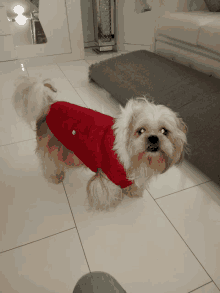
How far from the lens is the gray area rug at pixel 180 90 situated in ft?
4.79

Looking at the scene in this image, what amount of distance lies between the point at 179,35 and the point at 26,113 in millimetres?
2018

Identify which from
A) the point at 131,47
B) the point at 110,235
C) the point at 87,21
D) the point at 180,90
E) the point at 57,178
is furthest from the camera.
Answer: the point at 87,21

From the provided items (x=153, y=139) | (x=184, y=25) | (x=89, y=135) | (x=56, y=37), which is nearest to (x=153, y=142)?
(x=153, y=139)

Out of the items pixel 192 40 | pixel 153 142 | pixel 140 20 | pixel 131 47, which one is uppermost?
pixel 140 20

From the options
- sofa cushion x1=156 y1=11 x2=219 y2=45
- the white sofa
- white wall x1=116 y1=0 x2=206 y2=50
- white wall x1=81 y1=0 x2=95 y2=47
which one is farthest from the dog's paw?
white wall x1=81 y1=0 x2=95 y2=47

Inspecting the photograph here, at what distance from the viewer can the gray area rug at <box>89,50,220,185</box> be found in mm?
1461

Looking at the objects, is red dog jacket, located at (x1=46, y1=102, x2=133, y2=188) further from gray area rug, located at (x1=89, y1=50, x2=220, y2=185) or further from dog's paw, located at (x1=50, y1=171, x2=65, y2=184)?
gray area rug, located at (x1=89, y1=50, x2=220, y2=185)

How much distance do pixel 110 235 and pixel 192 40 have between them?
2.15m

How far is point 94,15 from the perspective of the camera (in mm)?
3973

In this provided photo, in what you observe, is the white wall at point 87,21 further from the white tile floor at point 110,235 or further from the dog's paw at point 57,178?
the dog's paw at point 57,178

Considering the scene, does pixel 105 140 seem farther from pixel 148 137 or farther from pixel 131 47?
pixel 131 47

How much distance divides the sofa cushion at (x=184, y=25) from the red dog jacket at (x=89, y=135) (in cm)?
173

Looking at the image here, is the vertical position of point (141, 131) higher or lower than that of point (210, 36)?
lower

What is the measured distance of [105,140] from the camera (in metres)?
1.05
